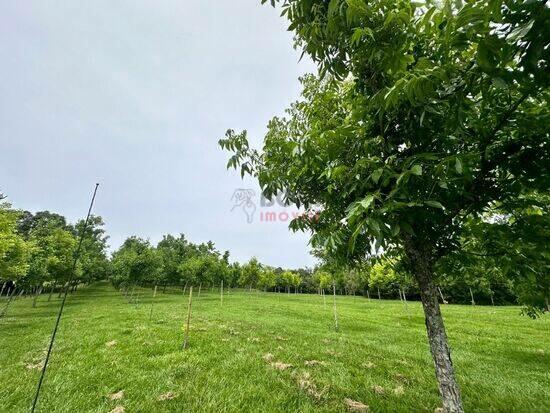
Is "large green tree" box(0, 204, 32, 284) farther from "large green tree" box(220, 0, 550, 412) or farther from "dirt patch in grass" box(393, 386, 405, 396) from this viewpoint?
"dirt patch in grass" box(393, 386, 405, 396)

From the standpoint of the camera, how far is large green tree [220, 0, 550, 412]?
2.01 metres

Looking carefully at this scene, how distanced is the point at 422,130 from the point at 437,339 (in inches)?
96.5

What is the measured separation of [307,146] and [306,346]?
27.8 feet

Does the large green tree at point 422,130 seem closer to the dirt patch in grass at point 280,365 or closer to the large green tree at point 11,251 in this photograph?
the dirt patch in grass at point 280,365

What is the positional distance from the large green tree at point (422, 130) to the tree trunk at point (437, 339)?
0.01 meters

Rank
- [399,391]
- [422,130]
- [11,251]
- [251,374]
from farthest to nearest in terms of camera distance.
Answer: [11,251], [251,374], [399,391], [422,130]

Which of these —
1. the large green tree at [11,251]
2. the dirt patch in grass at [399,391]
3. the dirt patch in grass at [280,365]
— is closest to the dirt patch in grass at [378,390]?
the dirt patch in grass at [399,391]

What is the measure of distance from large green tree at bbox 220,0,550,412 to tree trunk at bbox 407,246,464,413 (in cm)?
1

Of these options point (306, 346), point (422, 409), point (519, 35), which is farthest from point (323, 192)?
point (306, 346)

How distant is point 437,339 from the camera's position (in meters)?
3.15

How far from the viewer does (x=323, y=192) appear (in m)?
3.62

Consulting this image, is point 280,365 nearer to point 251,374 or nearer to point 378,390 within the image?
point 251,374

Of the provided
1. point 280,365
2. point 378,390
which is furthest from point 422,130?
point 280,365

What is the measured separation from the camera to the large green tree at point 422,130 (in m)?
2.01
